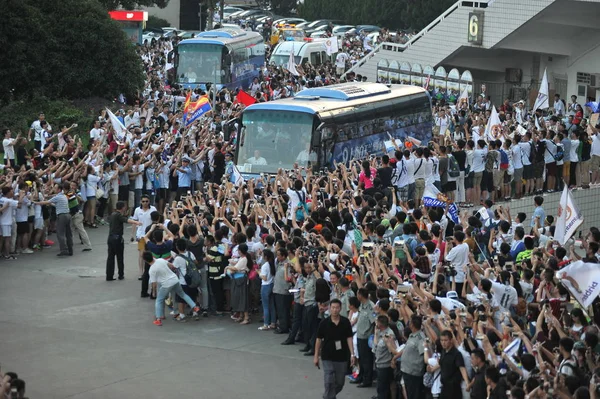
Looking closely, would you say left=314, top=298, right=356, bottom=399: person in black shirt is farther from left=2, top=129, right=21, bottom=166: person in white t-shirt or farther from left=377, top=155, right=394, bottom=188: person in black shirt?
left=2, top=129, right=21, bottom=166: person in white t-shirt

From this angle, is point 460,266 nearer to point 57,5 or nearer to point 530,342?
point 530,342

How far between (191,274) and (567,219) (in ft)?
19.0

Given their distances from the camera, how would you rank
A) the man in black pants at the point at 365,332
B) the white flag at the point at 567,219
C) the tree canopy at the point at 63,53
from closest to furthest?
the man in black pants at the point at 365,332 < the white flag at the point at 567,219 < the tree canopy at the point at 63,53

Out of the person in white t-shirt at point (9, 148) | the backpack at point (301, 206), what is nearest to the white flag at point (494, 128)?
the backpack at point (301, 206)

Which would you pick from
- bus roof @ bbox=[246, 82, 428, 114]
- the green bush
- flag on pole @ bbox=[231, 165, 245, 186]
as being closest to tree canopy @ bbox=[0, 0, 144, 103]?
the green bush

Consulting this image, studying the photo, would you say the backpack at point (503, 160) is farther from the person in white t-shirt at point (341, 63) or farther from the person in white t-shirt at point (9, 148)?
the person in white t-shirt at point (341, 63)

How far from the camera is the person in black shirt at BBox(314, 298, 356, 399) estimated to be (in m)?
13.1

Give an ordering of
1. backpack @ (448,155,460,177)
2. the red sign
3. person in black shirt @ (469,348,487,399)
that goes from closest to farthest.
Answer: person in black shirt @ (469,348,487,399)
backpack @ (448,155,460,177)
the red sign

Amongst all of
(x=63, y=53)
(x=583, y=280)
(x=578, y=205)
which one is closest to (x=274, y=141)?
(x=578, y=205)

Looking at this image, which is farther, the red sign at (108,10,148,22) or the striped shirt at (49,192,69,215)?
the red sign at (108,10,148,22)

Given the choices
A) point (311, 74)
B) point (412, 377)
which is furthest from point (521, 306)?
point (311, 74)

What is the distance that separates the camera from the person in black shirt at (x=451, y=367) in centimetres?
1209

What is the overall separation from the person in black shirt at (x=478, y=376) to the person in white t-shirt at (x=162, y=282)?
6.41 metres

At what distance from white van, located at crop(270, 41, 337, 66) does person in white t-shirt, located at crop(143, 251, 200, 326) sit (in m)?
34.0
